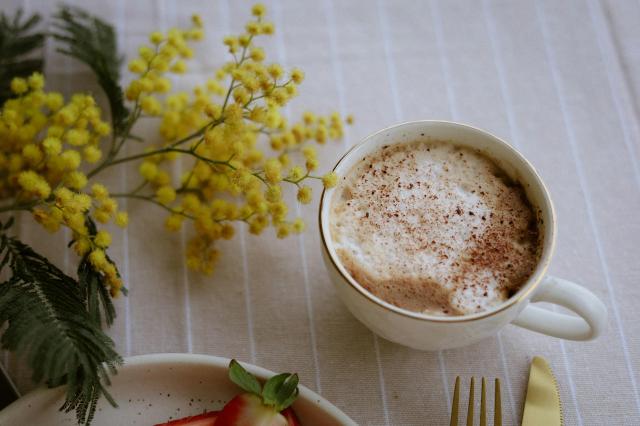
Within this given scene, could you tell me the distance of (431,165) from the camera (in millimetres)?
871

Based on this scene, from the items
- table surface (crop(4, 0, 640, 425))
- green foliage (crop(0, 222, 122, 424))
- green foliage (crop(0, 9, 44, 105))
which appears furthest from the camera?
green foliage (crop(0, 9, 44, 105))

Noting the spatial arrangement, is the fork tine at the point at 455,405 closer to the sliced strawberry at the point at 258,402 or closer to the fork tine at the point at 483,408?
the fork tine at the point at 483,408

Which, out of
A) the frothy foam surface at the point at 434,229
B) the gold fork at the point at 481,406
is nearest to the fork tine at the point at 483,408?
the gold fork at the point at 481,406

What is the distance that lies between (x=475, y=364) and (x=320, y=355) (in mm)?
199

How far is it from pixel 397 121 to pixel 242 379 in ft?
1.62

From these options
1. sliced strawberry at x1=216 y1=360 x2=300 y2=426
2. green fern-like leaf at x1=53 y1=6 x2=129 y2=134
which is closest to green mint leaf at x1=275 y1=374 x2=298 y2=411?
sliced strawberry at x1=216 y1=360 x2=300 y2=426

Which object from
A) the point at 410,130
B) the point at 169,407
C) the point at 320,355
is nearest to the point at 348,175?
the point at 410,130

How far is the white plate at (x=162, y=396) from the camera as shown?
0.78m

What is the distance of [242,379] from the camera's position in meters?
0.76

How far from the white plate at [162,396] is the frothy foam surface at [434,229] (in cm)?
16

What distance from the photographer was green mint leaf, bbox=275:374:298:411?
75 cm

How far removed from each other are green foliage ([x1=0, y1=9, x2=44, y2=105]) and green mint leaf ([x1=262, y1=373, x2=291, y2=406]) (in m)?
0.60

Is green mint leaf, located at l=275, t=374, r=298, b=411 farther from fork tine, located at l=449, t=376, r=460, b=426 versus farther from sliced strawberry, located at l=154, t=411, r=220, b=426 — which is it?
fork tine, located at l=449, t=376, r=460, b=426

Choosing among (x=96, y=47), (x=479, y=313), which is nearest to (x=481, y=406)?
(x=479, y=313)
